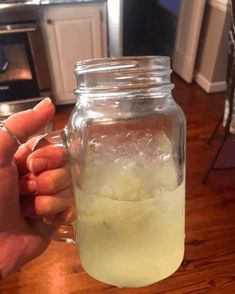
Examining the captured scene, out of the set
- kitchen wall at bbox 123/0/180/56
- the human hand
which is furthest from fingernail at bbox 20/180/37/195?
kitchen wall at bbox 123/0/180/56

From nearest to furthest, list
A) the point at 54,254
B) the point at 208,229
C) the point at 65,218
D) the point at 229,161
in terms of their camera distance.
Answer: the point at 65,218 → the point at 54,254 → the point at 208,229 → the point at 229,161

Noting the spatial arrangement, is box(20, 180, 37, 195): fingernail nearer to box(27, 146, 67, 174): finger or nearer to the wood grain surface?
box(27, 146, 67, 174): finger

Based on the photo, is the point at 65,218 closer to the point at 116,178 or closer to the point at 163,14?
the point at 116,178

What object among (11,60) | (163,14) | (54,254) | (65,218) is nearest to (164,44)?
(163,14)

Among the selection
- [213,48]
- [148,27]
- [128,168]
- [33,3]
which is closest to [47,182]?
[128,168]

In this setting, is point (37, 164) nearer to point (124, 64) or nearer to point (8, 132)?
point (8, 132)

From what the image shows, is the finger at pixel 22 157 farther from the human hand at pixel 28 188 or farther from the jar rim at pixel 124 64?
the jar rim at pixel 124 64

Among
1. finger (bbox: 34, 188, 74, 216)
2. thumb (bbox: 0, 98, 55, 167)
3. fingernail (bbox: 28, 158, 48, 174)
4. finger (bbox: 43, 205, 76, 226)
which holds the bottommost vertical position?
finger (bbox: 43, 205, 76, 226)
